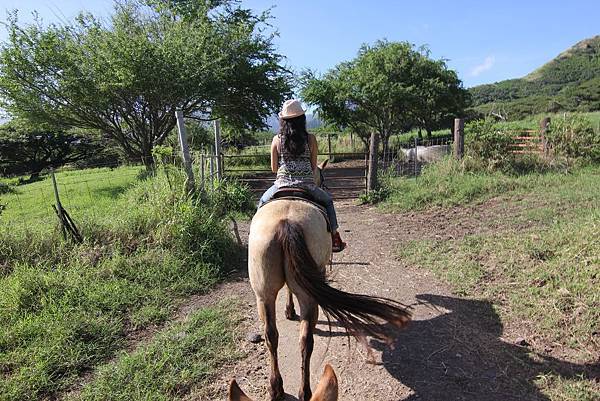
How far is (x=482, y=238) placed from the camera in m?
5.75

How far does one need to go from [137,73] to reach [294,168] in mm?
11072

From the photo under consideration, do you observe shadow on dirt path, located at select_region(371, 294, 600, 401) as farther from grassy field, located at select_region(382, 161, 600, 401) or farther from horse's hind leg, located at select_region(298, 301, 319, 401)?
horse's hind leg, located at select_region(298, 301, 319, 401)

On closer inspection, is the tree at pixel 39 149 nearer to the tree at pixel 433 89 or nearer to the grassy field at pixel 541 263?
the tree at pixel 433 89

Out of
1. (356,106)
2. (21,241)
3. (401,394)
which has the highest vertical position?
(356,106)

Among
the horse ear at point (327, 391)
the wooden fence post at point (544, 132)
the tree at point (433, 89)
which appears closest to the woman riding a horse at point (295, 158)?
the horse ear at point (327, 391)

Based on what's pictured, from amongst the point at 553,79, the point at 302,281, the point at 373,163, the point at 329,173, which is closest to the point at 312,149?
the point at 302,281

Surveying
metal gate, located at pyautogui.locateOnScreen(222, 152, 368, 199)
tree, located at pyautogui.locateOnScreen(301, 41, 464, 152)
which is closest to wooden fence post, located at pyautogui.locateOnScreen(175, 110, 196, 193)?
metal gate, located at pyautogui.locateOnScreen(222, 152, 368, 199)

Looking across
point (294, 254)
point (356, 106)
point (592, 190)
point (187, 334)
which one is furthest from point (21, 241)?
point (356, 106)

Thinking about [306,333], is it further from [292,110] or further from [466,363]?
[292,110]

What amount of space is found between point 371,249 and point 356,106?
14.7 metres

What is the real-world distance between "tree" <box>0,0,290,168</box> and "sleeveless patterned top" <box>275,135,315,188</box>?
8.03 meters

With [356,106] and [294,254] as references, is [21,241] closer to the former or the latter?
[294,254]

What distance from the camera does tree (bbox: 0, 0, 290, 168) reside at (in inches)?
493

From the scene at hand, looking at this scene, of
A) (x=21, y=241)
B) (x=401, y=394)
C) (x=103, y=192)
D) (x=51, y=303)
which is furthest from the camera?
(x=103, y=192)
